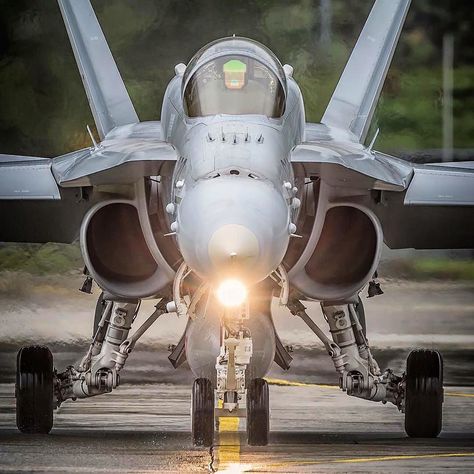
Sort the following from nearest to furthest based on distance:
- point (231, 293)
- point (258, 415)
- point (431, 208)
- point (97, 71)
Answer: point (231, 293) → point (258, 415) → point (431, 208) → point (97, 71)

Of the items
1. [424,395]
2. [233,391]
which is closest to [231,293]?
[233,391]

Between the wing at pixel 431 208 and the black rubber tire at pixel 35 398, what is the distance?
2.58m

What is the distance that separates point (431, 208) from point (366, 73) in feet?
6.38

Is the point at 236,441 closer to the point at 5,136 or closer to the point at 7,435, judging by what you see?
the point at 7,435

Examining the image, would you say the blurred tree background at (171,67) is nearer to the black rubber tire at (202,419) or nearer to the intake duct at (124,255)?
the intake duct at (124,255)

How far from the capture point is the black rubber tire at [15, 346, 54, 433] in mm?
11938

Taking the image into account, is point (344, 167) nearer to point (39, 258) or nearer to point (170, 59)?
point (170, 59)

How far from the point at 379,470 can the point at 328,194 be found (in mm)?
1748

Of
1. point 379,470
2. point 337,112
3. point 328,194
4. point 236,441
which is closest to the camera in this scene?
point 379,470

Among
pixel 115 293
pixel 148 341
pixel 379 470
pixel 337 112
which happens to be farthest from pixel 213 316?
pixel 148 341

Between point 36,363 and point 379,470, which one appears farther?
point 36,363

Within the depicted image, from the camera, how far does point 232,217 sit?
852 cm

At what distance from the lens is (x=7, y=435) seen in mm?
11711

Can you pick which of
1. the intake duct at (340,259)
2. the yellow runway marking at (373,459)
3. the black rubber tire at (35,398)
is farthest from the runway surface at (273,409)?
the intake duct at (340,259)
